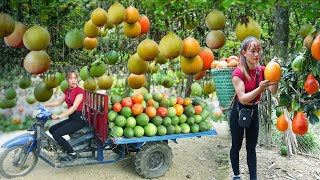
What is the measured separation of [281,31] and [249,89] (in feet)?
2.74

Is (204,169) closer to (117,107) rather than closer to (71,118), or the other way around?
(117,107)

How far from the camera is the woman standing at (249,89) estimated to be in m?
3.40

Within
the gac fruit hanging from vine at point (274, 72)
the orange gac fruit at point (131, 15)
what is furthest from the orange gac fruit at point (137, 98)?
the gac fruit hanging from vine at point (274, 72)

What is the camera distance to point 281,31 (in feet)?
13.2

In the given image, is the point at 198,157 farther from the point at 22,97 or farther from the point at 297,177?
the point at 22,97

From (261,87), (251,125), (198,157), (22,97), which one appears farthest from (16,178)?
(22,97)

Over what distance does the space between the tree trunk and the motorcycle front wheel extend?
3.90 meters

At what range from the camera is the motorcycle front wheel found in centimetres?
565

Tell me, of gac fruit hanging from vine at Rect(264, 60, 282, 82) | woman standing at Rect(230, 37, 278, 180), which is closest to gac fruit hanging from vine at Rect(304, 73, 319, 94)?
gac fruit hanging from vine at Rect(264, 60, 282, 82)

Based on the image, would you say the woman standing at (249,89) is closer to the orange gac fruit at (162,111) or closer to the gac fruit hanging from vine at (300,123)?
the gac fruit hanging from vine at (300,123)

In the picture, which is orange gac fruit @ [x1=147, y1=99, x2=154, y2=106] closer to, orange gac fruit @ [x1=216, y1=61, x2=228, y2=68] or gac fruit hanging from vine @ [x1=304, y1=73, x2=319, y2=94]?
orange gac fruit @ [x1=216, y1=61, x2=228, y2=68]

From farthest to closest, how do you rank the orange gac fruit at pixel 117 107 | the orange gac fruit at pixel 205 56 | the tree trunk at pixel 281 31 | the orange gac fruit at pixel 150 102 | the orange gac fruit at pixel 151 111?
the orange gac fruit at pixel 150 102
the orange gac fruit at pixel 151 111
the orange gac fruit at pixel 117 107
the tree trunk at pixel 281 31
the orange gac fruit at pixel 205 56

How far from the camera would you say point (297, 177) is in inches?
217

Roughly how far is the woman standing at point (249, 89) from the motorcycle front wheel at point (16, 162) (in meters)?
3.33
